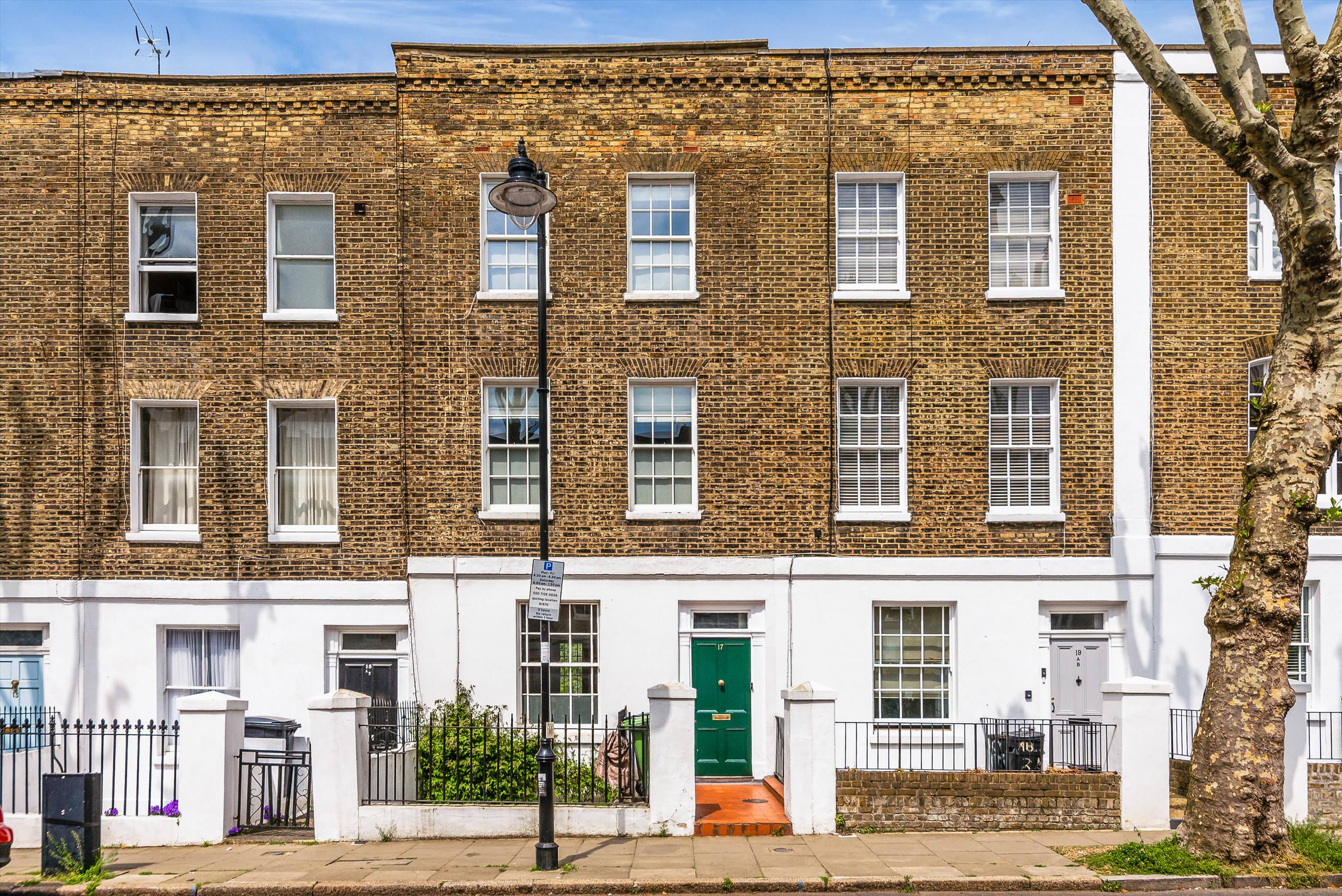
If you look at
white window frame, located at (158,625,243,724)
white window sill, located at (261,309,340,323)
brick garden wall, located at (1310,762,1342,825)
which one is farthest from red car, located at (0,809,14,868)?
brick garden wall, located at (1310,762,1342,825)

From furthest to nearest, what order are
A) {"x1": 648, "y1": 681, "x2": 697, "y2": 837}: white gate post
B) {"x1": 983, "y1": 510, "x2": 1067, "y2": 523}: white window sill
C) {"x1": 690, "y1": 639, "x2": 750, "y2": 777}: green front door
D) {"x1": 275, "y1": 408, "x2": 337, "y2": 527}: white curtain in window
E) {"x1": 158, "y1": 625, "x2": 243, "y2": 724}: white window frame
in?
1. {"x1": 275, "y1": 408, "x2": 337, "y2": 527}: white curtain in window
2. {"x1": 158, "y1": 625, "x2": 243, "y2": 724}: white window frame
3. {"x1": 983, "y1": 510, "x2": 1067, "y2": 523}: white window sill
4. {"x1": 690, "y1": 639, "x2": 750, "y2": 777}: green front door
5. {"x1": 648, "y1": 681, "x2": 697, "y2": 837}: white gate post

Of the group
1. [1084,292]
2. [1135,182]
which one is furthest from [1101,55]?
[1084,292]

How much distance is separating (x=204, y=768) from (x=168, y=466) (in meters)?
6.06

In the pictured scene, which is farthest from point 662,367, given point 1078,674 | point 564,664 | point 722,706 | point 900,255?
point 1078,674

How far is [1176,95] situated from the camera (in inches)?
401

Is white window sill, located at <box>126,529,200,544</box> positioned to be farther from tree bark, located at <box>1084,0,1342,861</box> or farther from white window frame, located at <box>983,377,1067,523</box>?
tree bark, located at <box>1084,0,1342,861</box>

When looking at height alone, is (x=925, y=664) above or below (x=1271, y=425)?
below

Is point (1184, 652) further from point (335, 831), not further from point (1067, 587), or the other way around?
point (335, 831)

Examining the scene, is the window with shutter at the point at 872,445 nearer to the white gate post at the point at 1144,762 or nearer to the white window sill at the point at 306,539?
the white gate post at the point at 1144,762

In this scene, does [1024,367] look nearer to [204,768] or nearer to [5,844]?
[204,768]

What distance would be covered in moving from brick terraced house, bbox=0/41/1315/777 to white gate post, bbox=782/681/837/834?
3.24m

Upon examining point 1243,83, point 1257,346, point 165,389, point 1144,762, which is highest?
point 1243,83

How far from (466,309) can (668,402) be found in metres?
3.55

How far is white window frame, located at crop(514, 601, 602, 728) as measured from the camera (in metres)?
15.2
